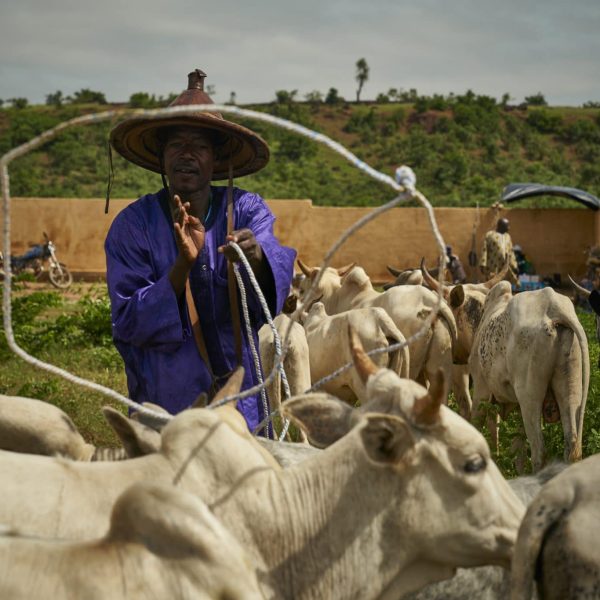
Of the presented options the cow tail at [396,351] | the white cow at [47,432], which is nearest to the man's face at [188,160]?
the white cow at [47,432]

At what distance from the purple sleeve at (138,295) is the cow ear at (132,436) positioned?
3.21 ft

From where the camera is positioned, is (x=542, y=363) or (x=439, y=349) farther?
(x=439, y=349)

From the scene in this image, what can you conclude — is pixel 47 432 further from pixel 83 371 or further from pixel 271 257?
pixel 83 371

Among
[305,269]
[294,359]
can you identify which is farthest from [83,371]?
[294,359]

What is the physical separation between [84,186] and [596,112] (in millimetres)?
30213

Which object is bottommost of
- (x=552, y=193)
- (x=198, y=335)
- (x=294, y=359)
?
(x=294, y=359)

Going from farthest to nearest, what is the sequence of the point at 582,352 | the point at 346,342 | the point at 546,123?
the point at 546,123, the point at 346,342, the point at 582,352

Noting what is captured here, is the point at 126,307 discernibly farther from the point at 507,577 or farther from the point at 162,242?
the point at 507,577

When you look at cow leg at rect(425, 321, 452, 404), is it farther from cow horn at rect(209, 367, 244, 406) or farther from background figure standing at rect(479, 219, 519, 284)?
background figure standing at rect(479, 219, 519, 284)

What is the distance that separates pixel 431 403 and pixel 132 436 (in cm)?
93

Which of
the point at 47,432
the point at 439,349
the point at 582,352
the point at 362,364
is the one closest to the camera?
the point at 362,364

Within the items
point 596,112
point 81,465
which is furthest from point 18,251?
point 596,112

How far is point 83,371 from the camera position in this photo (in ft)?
36.5

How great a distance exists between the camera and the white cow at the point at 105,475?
227cm
